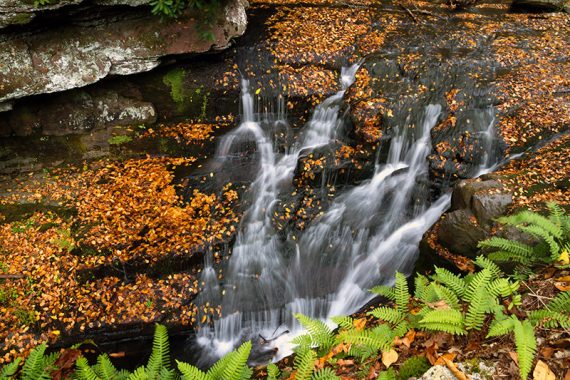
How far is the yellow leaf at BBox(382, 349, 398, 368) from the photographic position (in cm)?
419

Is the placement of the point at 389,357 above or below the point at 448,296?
below

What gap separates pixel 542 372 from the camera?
3.33 metres

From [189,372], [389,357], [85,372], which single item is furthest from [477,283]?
[85,372]

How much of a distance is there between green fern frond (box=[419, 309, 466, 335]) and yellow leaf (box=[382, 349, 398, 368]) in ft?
1.80

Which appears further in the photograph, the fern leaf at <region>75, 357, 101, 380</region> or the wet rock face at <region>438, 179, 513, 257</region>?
the wet rock face at <region>438, 179, 513, 257</region>

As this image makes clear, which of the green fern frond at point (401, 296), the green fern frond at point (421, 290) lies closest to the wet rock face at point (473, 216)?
the green fern frond at point (421, 290)

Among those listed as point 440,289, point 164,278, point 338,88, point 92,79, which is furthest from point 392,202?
point 92,79

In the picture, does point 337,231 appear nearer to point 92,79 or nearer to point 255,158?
point 255,158

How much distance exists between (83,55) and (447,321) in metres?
9.52

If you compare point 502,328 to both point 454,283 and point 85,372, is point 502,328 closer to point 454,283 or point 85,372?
point 454,283

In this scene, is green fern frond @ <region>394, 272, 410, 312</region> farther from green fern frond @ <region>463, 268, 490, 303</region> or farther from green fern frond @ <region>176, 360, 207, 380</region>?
green fern frond @ <region>176, 360, 207, 380</region>

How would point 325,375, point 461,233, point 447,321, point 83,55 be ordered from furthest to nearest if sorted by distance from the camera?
point 83,55 → point 461,233 → point 325,375 → point 447,321

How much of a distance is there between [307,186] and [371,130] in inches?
87.2

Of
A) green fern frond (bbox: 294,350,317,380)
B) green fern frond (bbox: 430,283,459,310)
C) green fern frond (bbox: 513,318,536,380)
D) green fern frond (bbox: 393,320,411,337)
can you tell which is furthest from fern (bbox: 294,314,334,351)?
green fern frond (bbox: 513,318,536,380)
